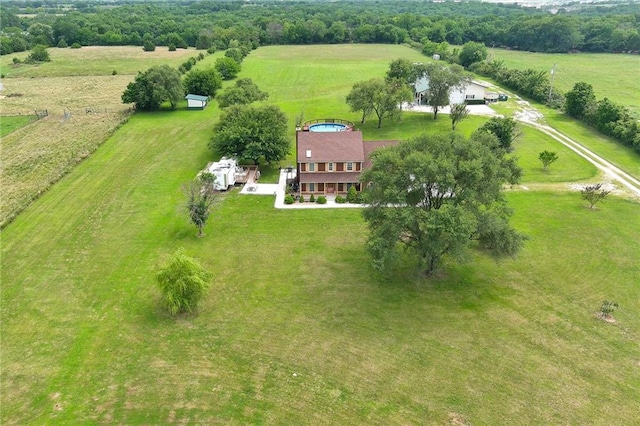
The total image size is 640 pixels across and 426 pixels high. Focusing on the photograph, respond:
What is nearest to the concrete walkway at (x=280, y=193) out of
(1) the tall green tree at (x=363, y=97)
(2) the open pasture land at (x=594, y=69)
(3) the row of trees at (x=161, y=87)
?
(1) the tall green tree at (x=363, y=97)

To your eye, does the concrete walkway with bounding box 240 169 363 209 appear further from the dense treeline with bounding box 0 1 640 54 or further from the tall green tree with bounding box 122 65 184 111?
the dense treeline with bounding box 0 1 640 54

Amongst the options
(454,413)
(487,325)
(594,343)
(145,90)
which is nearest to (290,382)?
(454,413)

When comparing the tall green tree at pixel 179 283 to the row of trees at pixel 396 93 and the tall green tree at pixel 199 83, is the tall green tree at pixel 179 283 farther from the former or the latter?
the tall green tree at pixel 199 83

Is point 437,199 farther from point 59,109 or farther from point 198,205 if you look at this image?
point 59,109

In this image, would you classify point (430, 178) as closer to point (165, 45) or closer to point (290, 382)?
point (290, 382)

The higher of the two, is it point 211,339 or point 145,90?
point 145,90
